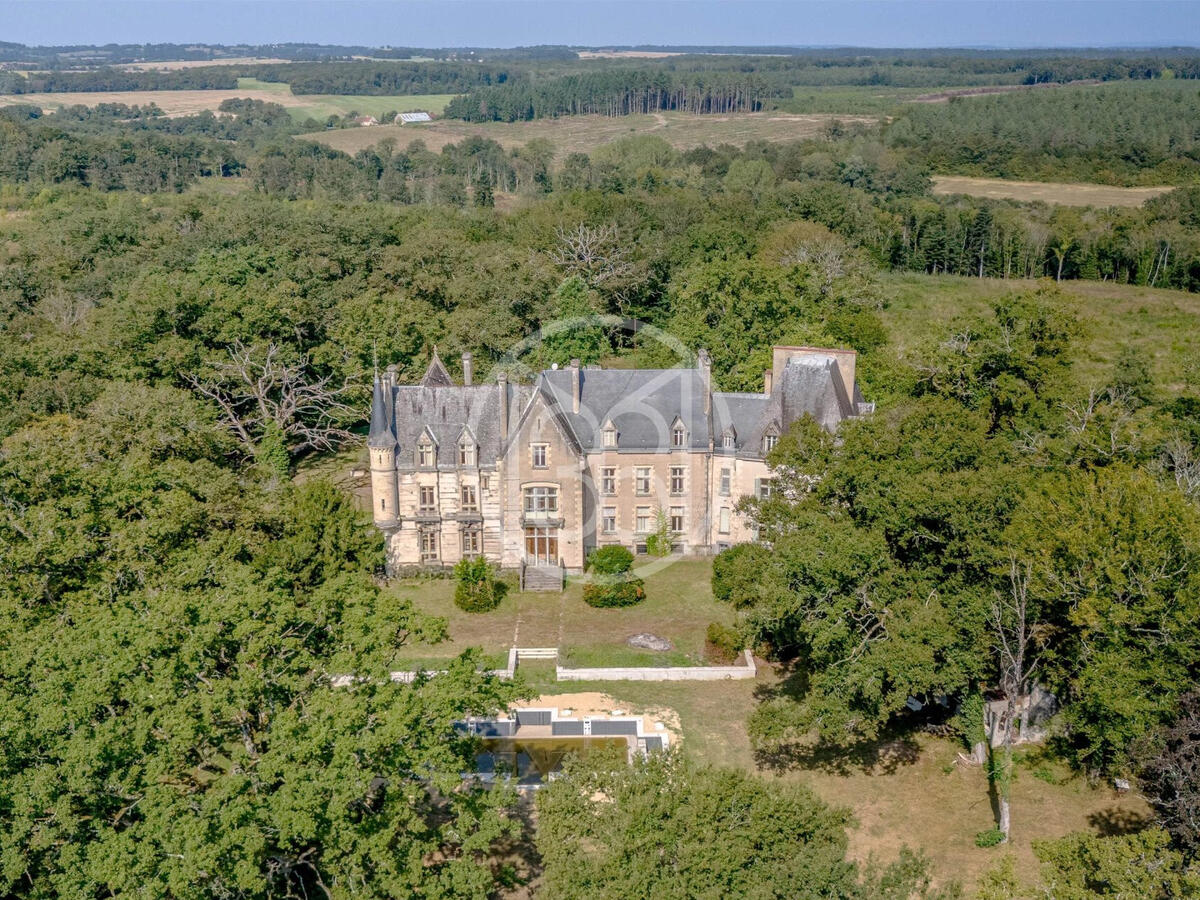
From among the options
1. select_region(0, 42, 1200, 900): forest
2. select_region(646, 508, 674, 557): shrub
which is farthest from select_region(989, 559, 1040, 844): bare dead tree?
select_region(646, 508, 674, 557): shrub

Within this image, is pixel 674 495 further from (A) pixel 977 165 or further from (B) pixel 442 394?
(A) pixel 977 165

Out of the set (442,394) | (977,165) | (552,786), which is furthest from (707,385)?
(977,165)

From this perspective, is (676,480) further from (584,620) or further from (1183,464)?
(1183,464)

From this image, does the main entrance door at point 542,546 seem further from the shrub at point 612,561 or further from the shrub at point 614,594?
the shrub at point 614,594

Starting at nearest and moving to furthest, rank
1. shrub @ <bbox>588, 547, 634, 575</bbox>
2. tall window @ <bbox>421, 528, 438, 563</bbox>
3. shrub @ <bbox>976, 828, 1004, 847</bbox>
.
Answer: shrub @ <bbox>976, 828, 1004, 847</bbox> < shrub @ <bbox>588, 547, 634, 575</bbox> < tall window @ <bbox>421, 528, 438, 563</bbox>

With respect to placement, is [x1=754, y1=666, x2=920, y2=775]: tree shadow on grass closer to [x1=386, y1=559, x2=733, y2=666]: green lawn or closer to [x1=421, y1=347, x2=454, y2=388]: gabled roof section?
[x1=386, y1=559, x2=733, y2=666]: green lawn

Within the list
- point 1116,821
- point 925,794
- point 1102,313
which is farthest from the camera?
point 1102,313

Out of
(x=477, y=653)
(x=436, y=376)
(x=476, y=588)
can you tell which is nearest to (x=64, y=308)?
(x=436, y=376)
